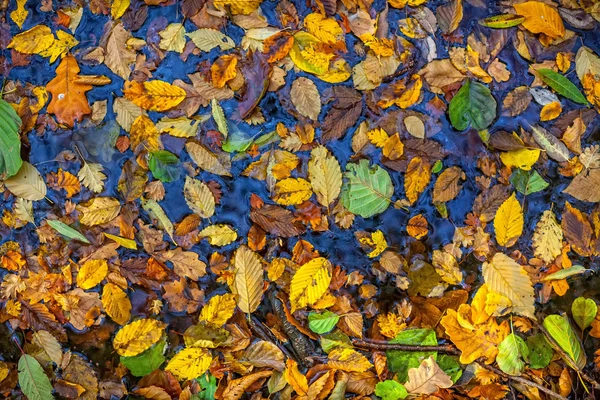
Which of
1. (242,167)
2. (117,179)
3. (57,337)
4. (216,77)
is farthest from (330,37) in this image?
(57,337)

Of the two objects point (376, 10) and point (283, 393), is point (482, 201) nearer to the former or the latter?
point (376, 10)

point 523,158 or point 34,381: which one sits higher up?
point 523,158

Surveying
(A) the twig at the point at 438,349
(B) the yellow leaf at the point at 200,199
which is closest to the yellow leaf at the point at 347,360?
(A) the twig at the point at 438,349

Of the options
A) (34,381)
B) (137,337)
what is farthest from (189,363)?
(34,381)

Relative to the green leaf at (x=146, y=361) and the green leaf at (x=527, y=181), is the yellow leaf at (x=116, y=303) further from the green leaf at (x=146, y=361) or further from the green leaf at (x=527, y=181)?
the green leaf at (x=527, y=181)

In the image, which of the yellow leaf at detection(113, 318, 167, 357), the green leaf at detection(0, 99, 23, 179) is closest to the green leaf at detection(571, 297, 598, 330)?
the yellow leaf at detection(113, 318, 167, 357)

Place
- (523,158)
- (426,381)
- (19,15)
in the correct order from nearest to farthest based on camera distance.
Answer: (426,381) < (523,158) < (19,15)

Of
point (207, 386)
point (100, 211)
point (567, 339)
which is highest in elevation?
point (100, 211)

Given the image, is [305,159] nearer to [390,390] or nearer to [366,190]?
[366,190]
